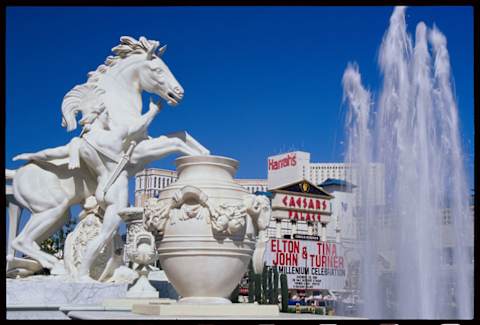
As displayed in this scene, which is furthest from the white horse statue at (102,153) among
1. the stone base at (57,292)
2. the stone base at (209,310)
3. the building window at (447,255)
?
the building window at (447,255)

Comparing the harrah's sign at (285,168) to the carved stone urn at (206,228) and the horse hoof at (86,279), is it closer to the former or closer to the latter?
the horse hoof at (86,279)

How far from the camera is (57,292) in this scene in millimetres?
8406

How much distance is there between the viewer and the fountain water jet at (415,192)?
32.3 ft

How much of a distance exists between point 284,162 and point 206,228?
2102 inches

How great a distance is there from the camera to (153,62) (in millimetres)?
9953

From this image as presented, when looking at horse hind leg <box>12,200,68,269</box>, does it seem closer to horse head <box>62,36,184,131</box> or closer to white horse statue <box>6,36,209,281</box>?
white horse statue <box>6,36,209,281</box>

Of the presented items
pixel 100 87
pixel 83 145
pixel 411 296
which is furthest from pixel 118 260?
pixel 411 296

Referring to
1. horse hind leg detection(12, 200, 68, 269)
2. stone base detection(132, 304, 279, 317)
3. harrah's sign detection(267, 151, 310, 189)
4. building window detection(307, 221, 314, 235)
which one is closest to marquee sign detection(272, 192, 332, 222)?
building window detection(307, 221, 314, 235)

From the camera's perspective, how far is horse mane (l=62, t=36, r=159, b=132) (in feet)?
32.7

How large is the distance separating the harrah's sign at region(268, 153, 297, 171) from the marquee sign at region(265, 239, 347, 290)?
1199 centimetres

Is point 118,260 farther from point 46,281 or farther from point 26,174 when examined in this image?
point 26,174

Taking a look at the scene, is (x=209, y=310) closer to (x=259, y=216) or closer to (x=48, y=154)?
(x=259, y=216)

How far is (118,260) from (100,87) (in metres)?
2.74

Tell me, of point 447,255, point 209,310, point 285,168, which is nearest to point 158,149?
point 209,310
